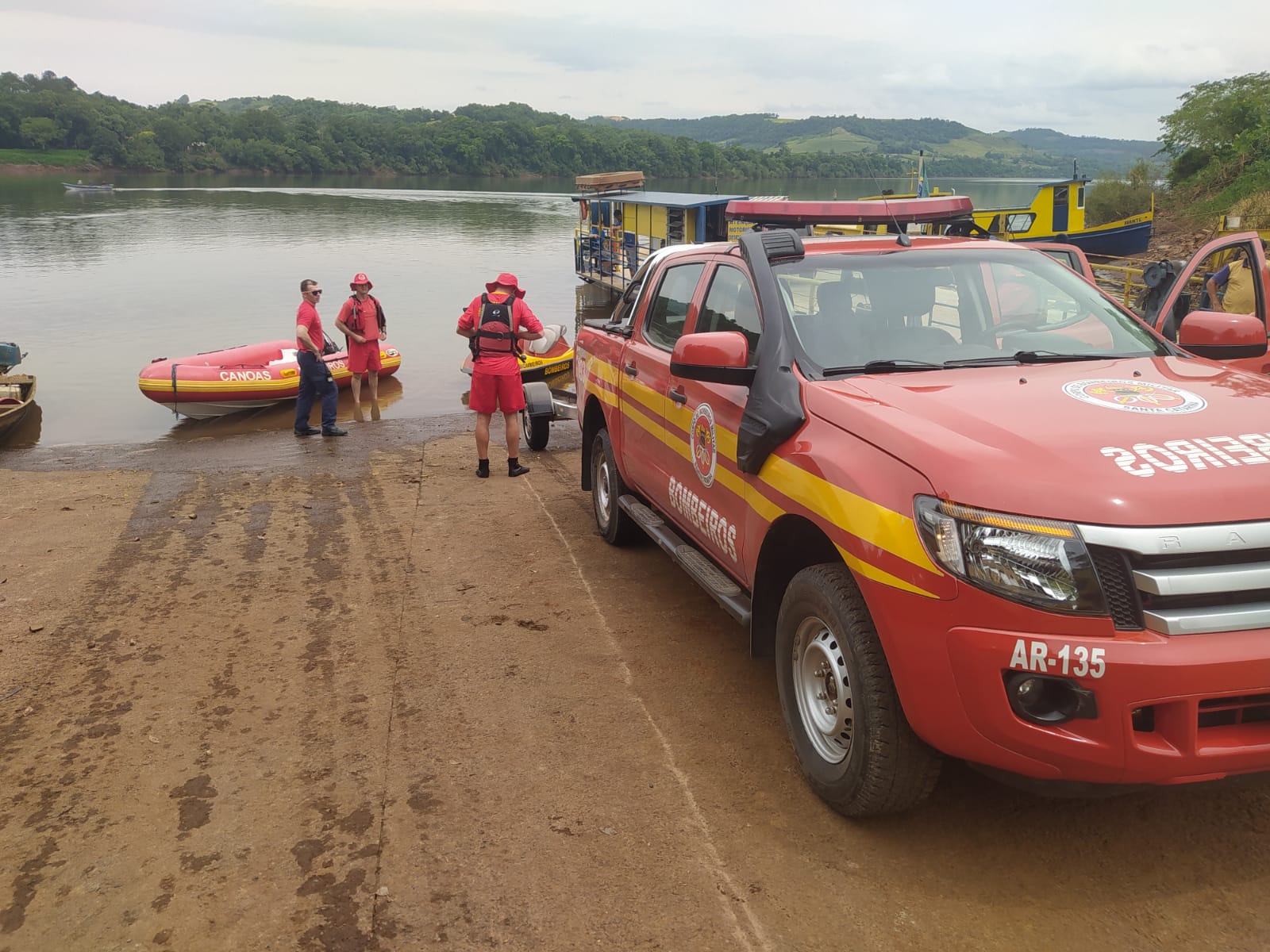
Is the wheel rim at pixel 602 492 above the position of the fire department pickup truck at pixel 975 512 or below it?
below

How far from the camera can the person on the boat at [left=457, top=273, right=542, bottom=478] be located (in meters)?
8.75

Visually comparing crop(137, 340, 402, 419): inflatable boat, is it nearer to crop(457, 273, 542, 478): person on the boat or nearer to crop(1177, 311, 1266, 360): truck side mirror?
crop(457, 273, 542, 478): person on the boat

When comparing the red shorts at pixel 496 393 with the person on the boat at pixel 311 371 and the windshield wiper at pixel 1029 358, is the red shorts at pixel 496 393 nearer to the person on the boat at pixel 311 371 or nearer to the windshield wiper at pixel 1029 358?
the person on the boat at pixel 311 371

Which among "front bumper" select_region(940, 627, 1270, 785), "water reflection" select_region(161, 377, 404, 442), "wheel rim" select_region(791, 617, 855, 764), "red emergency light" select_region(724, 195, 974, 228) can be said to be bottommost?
"water reflection" select_region(161, 377, 404, 442)

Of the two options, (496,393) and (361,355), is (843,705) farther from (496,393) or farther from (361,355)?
(361,355)

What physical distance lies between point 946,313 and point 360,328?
1109cm

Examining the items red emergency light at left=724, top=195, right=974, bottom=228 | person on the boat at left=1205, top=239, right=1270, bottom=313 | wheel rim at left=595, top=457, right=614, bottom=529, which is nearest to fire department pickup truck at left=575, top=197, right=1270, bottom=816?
red emergency light at left=724, top=195, right=974, bottom=228

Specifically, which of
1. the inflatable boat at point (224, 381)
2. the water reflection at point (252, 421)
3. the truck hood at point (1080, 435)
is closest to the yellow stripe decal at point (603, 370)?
the truck hood at point (1080, 435)

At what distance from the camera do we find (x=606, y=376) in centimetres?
613

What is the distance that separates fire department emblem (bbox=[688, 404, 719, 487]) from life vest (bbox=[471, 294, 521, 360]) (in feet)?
14.8

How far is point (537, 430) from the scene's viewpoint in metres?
10.2

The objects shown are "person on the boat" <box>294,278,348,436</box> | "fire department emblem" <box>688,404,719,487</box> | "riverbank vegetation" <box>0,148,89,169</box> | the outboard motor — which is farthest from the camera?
"riverbank vegetation" <box>0,148,89,169</box>

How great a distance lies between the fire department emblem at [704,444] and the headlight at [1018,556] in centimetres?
160

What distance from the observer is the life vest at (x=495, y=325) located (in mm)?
8750
